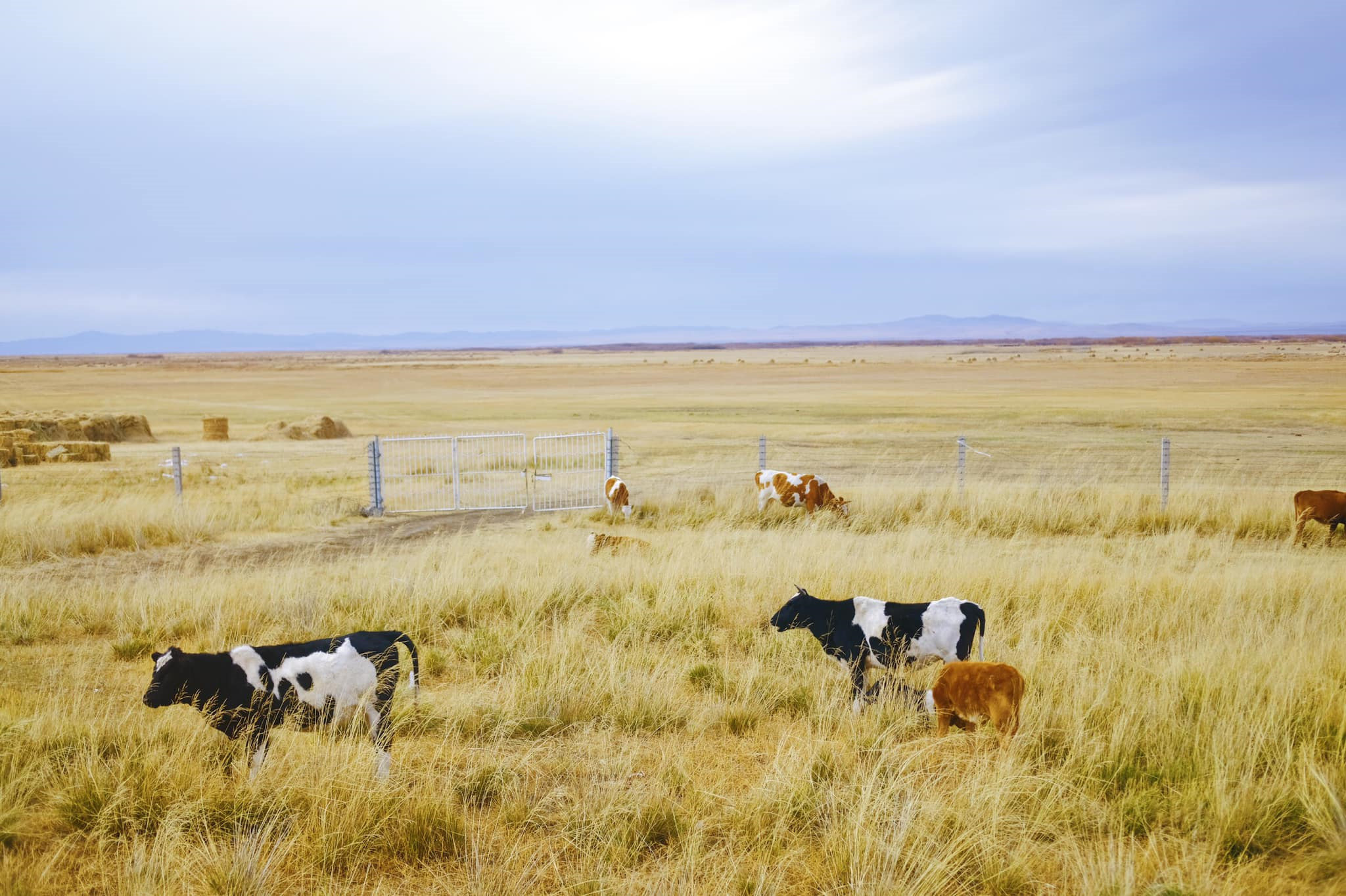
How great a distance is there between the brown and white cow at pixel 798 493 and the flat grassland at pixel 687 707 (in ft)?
1.09

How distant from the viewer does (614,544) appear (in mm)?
12672

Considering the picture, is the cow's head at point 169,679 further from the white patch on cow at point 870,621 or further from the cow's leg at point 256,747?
the white patch on cow at point 870,621

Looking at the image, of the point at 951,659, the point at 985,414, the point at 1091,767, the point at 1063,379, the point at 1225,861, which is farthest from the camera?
the point at 1063,379

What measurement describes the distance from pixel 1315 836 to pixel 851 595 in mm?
4806

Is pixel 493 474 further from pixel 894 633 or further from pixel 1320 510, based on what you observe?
pixel 894 633

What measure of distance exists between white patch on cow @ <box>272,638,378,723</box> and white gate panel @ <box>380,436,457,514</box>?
12.7 metres

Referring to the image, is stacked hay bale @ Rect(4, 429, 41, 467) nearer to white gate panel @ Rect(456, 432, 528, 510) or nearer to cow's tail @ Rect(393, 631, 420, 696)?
white gate panel @ Rect(456, 432, 528, 510)

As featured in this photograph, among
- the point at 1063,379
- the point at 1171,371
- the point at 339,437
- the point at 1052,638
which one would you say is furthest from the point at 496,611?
the point at 1171,371

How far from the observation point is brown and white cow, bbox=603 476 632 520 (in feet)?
53.3

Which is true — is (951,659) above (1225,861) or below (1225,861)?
above

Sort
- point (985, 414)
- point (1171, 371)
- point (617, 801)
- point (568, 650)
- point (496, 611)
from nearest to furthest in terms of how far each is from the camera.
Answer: point (617, 801) → point (568, 650) → point (496, 611) → point (985, 414) → point (1171, 371)

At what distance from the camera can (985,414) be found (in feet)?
138

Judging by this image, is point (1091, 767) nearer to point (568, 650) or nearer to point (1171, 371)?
point (568, 650)

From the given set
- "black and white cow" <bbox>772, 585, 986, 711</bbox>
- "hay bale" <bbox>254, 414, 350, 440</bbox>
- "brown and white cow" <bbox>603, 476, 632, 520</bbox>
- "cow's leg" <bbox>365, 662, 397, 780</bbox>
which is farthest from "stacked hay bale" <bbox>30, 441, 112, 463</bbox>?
"black and white cow" <bbox>772, 585, 986, 711</bbox>
